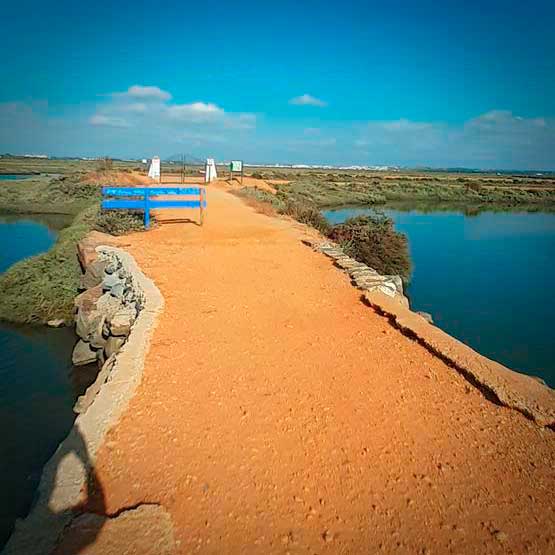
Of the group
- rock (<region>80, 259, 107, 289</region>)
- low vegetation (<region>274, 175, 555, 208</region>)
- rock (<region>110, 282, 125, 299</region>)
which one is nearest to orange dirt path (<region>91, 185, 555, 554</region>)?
rock (<region>110, 282, 125, 299</region>)

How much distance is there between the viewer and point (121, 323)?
608cm

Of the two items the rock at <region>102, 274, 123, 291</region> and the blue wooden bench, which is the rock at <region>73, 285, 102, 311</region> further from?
the blue wooden bench

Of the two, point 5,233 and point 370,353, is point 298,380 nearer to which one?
point 370,353

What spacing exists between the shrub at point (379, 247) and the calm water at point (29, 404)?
850 cm

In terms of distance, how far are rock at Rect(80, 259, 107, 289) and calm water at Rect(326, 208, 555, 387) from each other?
8.27m

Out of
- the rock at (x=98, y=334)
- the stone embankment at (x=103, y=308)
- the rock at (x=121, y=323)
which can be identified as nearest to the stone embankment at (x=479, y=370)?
the rock at (x=121, y=323)

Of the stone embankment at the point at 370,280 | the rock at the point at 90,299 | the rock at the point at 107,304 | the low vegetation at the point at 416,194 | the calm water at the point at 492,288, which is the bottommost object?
the calm water at the point at 492,288

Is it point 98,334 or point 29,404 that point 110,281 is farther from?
point 29,404

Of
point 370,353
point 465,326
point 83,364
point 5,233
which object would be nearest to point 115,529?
point 370,353

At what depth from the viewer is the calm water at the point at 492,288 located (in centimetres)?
929

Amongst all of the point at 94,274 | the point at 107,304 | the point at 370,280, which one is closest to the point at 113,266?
the point at 94,274

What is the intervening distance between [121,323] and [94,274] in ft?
12.5

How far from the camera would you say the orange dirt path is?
271cm

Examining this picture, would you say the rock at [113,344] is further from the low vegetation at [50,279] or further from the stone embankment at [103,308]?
the low vegetation at [50,279]
